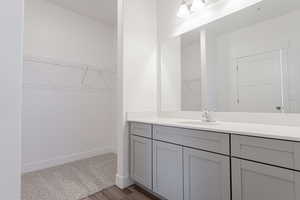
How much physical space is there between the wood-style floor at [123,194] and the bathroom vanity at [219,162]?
0.12 metres

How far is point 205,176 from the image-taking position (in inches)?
46.9

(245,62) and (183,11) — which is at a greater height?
(183,11)

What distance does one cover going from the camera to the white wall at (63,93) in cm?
236

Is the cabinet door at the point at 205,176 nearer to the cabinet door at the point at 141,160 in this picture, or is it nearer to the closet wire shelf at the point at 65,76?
the cabinet door at the point at 141,160

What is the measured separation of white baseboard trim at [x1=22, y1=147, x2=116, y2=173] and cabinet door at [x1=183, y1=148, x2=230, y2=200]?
6.99 feet

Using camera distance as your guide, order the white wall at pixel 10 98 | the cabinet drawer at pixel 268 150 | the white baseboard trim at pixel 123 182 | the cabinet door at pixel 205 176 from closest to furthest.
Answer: the white wall at pixel 10 98
the cabinet drawer at pixel 268 150
the cabinet door at pixel 205 176
the white baseboard trim at pixel 123 182

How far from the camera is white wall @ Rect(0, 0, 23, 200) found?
45 centimetres

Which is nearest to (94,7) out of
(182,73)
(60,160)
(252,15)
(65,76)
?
(65,76)

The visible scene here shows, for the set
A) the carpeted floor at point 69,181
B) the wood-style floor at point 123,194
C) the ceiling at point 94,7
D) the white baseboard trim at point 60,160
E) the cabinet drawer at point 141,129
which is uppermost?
the ceiling at point 94,7

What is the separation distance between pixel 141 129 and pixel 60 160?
1.68 m

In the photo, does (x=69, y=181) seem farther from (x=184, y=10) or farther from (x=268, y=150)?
(x=184, y=10)

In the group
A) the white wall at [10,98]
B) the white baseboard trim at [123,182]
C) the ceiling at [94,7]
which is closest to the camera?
the white wall at [10,98]

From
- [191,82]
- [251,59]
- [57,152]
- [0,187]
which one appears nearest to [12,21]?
[0,187]

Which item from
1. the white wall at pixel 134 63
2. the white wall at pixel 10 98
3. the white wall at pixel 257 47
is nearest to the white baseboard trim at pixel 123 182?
the white wall at pixel 134 63
